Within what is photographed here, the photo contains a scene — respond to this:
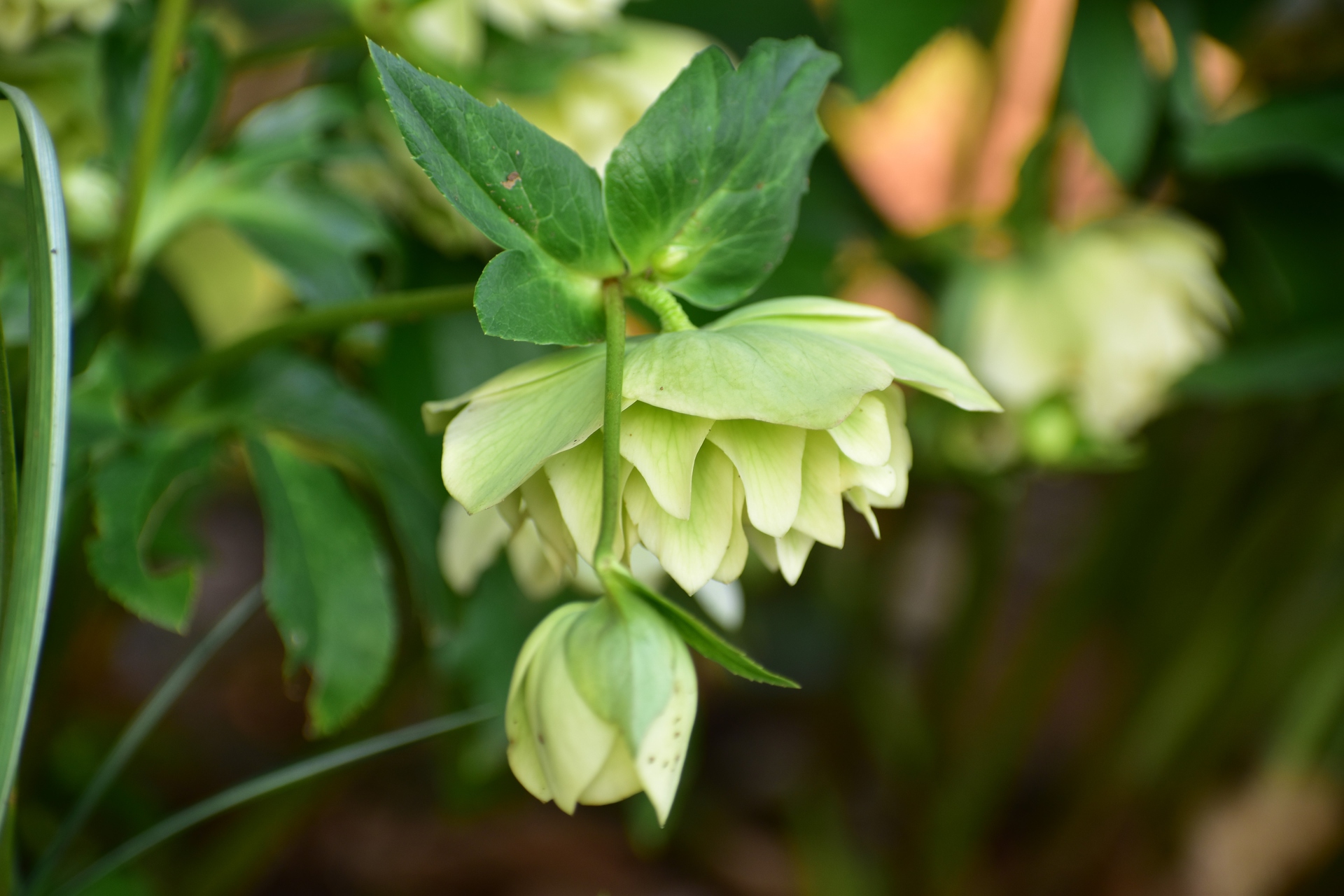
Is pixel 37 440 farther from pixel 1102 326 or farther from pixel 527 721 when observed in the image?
pixel 1102 326

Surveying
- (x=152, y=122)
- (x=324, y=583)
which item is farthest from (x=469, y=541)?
(x=152, y=122)

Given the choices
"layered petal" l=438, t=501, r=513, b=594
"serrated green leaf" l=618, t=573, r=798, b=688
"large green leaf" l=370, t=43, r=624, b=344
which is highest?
"large green leaf" l=370, t=43, r=624, b=344

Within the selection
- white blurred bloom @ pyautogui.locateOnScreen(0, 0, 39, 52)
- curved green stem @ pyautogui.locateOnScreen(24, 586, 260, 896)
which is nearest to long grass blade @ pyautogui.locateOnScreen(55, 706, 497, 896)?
curved green stem @ pyautogui.locateOnScreen(24, 586, 260, 896)

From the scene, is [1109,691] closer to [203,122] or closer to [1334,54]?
[1334,54]

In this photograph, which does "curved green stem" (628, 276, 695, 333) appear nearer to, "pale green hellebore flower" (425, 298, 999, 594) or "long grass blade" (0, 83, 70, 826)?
"pale green hellebore flower" (425, 298, 999, 594)

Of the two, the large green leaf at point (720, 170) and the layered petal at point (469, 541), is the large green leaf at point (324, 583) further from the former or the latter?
the large green leaf at point (720, 170)

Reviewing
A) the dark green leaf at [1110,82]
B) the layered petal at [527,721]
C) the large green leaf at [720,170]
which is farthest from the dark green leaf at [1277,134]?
the layered petal at [527,721]
